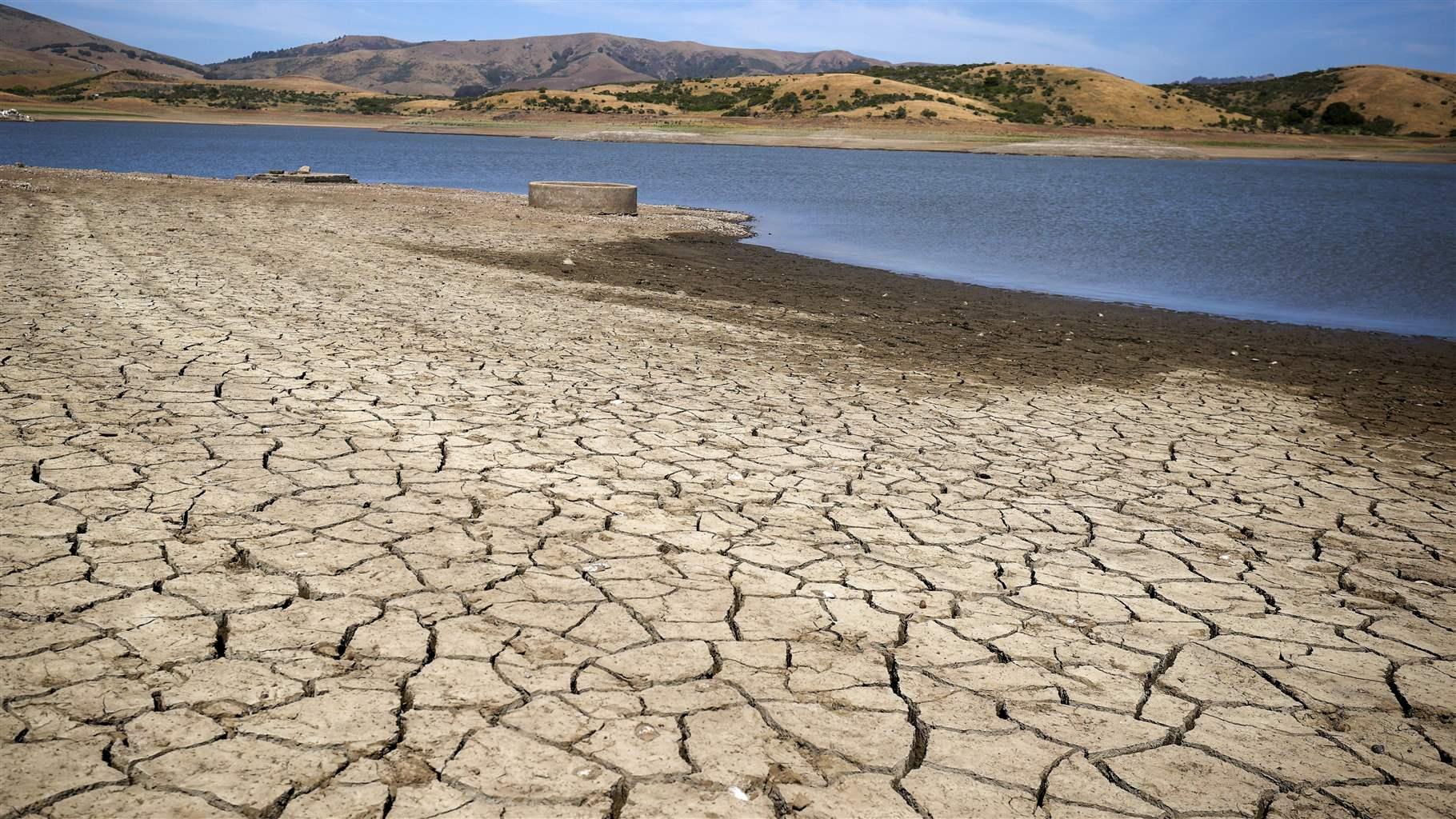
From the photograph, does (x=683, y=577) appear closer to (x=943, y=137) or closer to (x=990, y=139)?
(x=943, y=137)

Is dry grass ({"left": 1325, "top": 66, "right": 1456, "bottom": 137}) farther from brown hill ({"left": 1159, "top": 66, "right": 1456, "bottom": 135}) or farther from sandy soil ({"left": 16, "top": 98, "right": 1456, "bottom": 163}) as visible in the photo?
sandy soil ({"left": 16, "top": 98, "right": 1456, "bottom": 163})

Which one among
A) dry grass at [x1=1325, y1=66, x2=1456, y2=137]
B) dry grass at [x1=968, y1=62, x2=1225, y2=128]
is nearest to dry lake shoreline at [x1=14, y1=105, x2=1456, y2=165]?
dry grass at [x1=968, y1=62, x2=1225, y2=128]

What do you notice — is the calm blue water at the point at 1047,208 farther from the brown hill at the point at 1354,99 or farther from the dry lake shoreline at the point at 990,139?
the brown hill at the point at 1354,99

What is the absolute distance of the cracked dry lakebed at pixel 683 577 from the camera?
8.72 feet

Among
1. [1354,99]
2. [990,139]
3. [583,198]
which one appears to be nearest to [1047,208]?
[583,198]

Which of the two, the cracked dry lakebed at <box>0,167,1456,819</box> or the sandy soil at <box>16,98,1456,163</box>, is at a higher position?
the sandy soil at <box>16,98,1456,163</box>

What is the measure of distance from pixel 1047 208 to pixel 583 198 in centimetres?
1348

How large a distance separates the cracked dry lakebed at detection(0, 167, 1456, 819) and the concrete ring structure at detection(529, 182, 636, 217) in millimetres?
10932

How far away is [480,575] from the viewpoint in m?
3.71

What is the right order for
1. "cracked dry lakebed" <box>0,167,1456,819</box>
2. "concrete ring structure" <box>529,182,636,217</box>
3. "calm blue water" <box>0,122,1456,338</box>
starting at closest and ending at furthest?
"cracked dry lakebed" <box>0,167,1456,819</box>, "calm blue water" <box>0,122,1456,338</box>, "concrete ring structure" <box>529,182,636,217</box>

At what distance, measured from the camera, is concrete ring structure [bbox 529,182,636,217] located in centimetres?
1883

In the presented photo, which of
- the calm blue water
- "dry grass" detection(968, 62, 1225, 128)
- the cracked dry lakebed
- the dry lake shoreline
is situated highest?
"dry grass" detection(968, 62, 1225, 128)

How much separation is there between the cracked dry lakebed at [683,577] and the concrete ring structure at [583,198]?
10.9 m

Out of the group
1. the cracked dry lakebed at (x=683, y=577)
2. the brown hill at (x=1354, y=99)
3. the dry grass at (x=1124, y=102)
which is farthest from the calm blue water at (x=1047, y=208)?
the brown hill at (x=1354, y=99)
